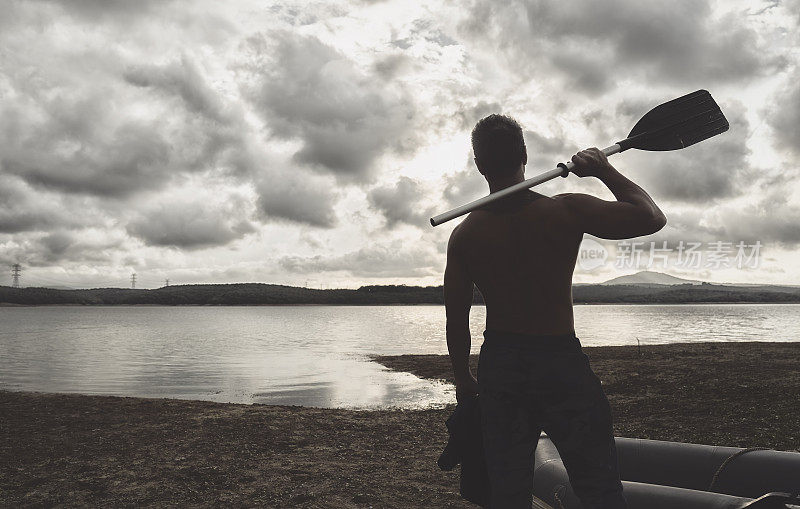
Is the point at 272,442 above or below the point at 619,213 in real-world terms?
below

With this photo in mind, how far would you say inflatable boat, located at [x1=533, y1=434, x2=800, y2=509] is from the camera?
11.7 feet

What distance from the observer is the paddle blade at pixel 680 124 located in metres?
3.82

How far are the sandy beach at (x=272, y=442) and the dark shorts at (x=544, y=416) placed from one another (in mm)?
4139

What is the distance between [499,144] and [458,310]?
89 cm

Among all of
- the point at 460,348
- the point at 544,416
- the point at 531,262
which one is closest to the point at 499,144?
the point at 531,262

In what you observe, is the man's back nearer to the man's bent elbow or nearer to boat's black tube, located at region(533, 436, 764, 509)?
the man's bent elbow

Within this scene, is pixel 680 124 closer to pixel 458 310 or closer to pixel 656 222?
pixel 656 222

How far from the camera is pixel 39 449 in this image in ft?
30.4

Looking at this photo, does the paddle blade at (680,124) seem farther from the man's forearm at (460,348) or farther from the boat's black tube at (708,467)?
the boat's black tube at (708,467)

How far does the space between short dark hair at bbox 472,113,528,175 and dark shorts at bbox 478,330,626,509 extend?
0.87 m

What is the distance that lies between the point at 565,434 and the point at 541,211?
107 centimetres

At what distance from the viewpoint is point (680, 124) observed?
12.7 feet

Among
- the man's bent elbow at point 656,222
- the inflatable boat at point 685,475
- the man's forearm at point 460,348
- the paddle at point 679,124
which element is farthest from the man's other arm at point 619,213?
the inflatable boat at point 685,475

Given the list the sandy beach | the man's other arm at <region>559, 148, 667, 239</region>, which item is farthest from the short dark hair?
the sandy beach
